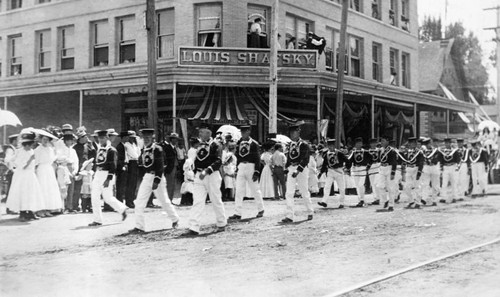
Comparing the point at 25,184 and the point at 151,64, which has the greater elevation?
the point at 151,64

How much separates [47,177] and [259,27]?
12.3 metres

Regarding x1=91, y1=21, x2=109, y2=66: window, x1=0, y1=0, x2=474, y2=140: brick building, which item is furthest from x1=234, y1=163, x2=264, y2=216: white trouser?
x1=91, y1=21, x2=109, y2=66: window

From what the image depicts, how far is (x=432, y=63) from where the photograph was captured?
46500mm

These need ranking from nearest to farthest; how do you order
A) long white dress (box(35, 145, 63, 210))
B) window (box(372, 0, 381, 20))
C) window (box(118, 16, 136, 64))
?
long white dress (box(35, 145, 63, 210))
window (box(118, 16, 136, 64))
window (box(372, 0, 381, 20))

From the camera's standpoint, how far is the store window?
27609 mm

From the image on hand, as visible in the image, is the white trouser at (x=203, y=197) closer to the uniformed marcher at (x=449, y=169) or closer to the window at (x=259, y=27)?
the uniformed marcher at (x=449, y=169)

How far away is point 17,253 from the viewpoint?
342 inches

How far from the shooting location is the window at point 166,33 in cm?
2385

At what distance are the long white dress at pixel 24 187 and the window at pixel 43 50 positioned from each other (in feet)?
52.7

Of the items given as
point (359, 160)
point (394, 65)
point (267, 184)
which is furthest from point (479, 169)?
point (394, 65)

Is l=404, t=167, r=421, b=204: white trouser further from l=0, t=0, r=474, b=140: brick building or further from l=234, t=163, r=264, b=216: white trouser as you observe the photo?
l=234, t=163, r=264, b=216: white trouser

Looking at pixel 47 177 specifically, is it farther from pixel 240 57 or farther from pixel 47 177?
pixel 240 57

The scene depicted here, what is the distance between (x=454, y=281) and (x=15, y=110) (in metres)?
23.8

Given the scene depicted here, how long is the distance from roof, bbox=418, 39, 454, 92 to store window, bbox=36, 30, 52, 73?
28147 millimetres
